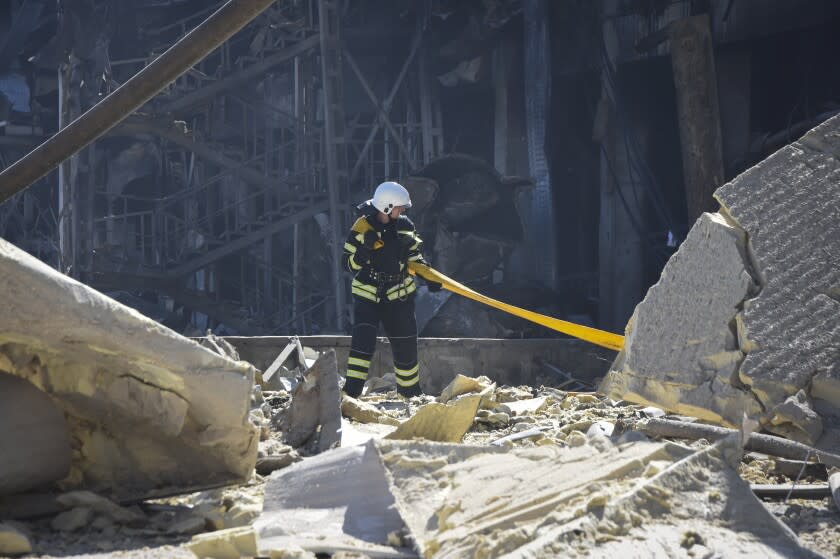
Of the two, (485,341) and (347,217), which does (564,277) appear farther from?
(485,341)

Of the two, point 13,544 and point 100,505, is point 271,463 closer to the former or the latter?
point 100,505

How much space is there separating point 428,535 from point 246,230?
12.3m

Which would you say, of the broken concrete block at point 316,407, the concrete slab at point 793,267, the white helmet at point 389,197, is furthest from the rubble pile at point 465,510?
the white helmet at point 389,197

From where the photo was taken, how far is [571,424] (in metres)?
5.14

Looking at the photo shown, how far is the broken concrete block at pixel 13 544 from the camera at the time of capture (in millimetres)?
2863

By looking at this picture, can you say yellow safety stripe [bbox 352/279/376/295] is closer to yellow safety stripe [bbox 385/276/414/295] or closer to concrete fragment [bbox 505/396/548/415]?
yellow safety stripe [bbox 385/276/414/295]

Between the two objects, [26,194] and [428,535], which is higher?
[26,194]

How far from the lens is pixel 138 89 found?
4.61m

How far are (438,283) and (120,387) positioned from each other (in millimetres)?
4839

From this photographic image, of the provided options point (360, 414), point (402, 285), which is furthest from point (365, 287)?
point (360, 414)

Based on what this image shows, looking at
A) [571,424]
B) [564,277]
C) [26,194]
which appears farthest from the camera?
[26,194]

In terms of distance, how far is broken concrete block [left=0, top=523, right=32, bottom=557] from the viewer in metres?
2.86

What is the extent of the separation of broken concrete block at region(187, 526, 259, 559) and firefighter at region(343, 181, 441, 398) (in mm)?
4858

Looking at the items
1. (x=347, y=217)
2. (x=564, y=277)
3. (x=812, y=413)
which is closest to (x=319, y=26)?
(x=347, y=217)
